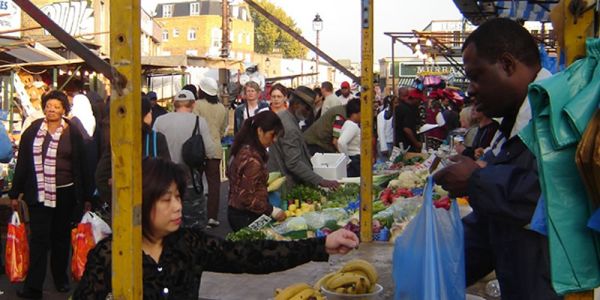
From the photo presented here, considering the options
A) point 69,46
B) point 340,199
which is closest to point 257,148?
point 340,199

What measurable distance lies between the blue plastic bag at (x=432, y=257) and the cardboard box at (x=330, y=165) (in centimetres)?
514

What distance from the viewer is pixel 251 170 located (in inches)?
230

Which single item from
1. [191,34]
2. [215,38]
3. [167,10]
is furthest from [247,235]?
[167,10]

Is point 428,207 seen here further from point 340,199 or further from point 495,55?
point 340,199

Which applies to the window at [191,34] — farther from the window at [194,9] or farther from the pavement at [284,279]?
the pavement at [284,279]

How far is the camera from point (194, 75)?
1136 inches

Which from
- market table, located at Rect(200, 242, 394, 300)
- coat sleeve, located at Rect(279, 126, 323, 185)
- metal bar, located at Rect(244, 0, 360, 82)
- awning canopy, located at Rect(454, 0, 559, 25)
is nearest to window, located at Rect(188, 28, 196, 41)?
awning canopy, located at Rect(454, 0, 559, 25)

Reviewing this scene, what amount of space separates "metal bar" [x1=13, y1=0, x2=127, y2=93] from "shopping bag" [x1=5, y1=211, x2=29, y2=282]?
4663 millimetres

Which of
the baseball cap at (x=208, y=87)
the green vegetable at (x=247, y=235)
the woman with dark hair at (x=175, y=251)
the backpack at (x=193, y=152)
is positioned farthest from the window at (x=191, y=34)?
the woman with dark hair at (x=175, y=251)

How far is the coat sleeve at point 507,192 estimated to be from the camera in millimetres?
2596

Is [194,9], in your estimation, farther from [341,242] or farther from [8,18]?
[341,242]

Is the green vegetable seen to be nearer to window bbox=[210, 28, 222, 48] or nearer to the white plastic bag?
the white plastic bag

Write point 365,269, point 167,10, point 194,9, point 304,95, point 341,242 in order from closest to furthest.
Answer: point 341,242, point 365,269, point 304,95, point 194,9, point 167,10

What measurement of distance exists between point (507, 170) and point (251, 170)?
134 inches
